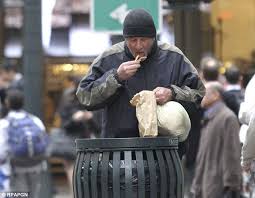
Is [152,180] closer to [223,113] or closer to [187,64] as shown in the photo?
[187,64]

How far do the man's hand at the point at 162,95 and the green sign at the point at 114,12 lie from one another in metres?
2.96

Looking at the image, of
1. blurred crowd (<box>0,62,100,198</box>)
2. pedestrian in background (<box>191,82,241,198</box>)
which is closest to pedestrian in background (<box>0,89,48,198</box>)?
blurred crowd (<box>0,62,100,198</box>)

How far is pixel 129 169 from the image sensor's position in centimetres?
512

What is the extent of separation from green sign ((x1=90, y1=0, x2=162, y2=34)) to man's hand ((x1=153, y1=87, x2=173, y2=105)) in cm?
296

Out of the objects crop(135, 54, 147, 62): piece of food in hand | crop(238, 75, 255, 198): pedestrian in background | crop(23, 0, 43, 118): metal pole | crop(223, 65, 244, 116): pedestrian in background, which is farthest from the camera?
crop(223, 65, 244, 116): pedestrian in background

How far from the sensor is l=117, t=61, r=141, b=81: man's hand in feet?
17.9

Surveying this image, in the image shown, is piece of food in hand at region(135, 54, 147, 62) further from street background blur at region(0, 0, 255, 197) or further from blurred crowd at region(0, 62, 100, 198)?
street background blur at region(0, 0, 255, 197)

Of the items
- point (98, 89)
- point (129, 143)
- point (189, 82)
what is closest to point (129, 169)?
point (129, 143)

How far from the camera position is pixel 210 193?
9820 millimetres

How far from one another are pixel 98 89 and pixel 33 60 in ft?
17.5

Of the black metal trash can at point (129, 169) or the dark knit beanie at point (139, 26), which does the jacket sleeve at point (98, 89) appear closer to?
the dark knit beanie at point (139, 26)

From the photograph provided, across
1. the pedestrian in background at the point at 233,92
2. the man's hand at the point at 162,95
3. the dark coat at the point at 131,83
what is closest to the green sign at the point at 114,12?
the dark coat at the point at 131,83

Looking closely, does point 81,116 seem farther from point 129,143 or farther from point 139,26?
point 129,143

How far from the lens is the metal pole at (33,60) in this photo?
10.8 m
